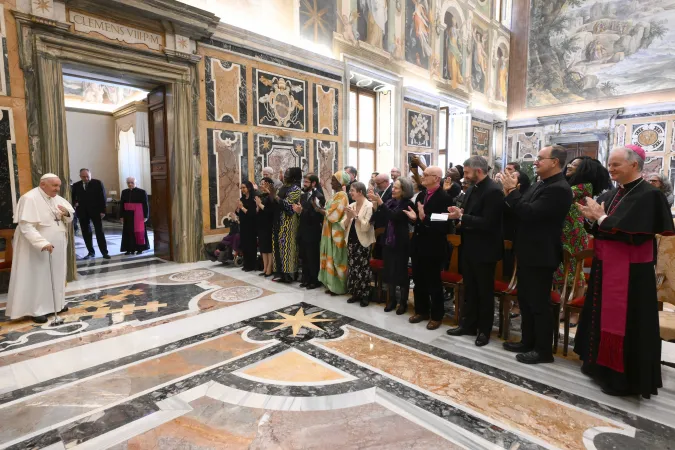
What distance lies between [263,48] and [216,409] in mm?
7129

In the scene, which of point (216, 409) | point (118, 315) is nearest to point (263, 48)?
point (118, 315)

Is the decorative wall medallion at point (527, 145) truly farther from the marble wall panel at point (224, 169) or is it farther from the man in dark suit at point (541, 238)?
the man in dark suit at point (541, 238)

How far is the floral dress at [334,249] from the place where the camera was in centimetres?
504

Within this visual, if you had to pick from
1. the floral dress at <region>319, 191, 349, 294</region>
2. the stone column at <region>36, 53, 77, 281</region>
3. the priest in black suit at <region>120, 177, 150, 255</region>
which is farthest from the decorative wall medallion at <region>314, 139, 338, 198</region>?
the stone column at <region>36, 53, 77, 281</region>

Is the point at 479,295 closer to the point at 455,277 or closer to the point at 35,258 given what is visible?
the point at 455,277

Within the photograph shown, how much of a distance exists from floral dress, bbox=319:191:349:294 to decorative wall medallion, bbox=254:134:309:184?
346 cm

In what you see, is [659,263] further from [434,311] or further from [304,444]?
[304,444]

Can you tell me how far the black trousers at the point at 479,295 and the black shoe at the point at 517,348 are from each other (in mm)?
203

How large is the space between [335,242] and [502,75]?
15.4 m

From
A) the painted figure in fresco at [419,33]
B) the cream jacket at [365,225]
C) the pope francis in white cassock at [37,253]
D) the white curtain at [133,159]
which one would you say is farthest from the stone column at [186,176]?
the painted figure in fresco at [419,33]

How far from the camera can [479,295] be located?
3.69 metres

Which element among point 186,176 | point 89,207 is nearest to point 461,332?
point 186,176

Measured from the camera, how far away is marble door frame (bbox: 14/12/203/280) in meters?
5.58

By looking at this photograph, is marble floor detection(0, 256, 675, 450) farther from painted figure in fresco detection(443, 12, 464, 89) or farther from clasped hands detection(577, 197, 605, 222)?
painted figure in fresco detection(443, 12, 464, 89)
